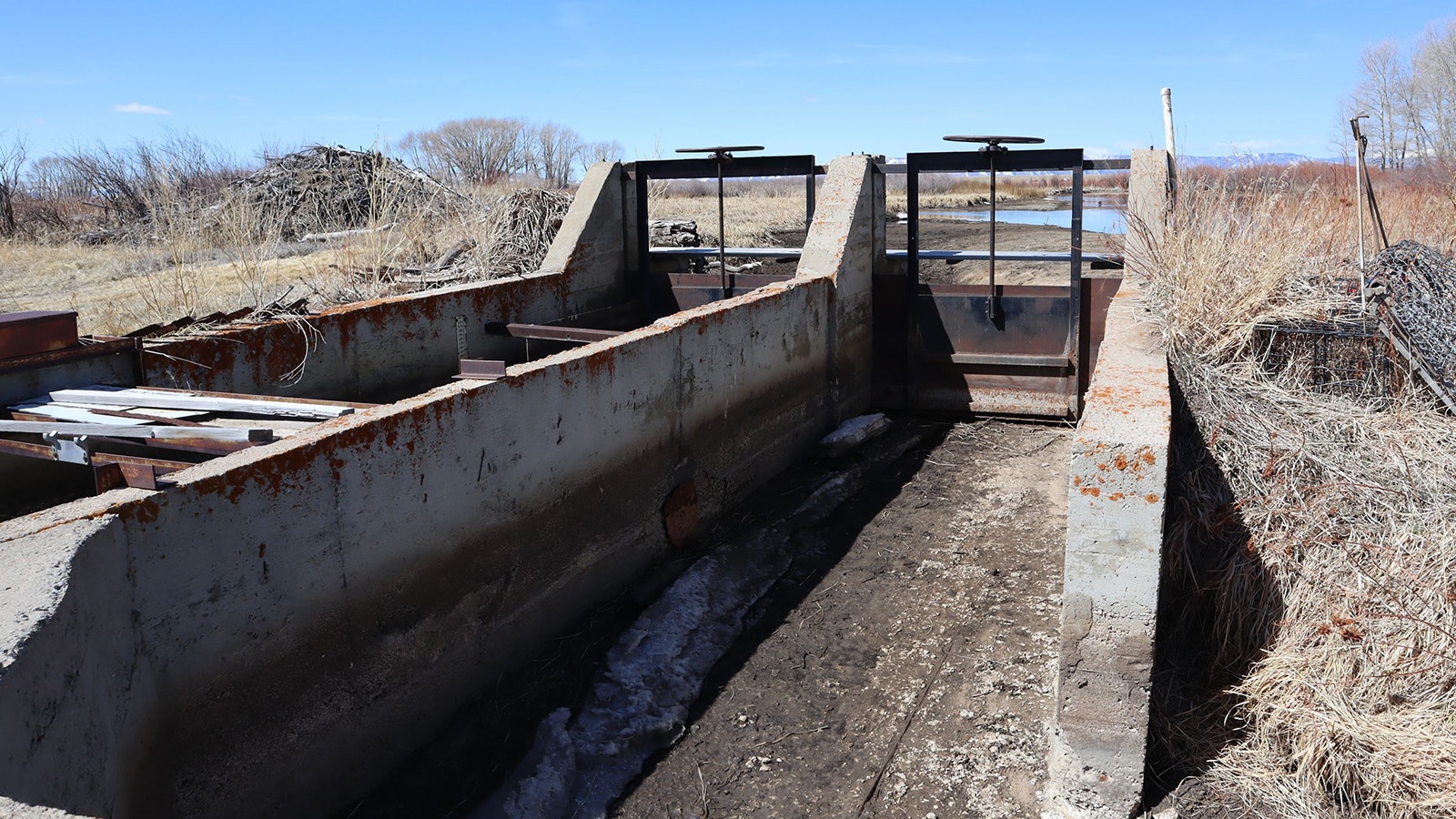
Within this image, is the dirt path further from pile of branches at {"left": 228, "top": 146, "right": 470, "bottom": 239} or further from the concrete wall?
pile of branches at {"left": 228, "top": 146, "right": 470, "bottom": 239}

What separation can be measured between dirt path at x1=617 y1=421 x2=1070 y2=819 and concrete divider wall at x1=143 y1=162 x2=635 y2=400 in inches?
113

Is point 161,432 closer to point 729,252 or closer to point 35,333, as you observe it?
point 35,333

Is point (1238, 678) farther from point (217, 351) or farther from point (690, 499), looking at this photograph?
point (217, 351)

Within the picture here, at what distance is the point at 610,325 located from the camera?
9648 mm

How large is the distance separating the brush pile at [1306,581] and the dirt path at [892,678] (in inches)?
29.1

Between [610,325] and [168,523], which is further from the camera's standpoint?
[610,325]

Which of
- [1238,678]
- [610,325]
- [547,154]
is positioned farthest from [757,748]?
[547,154]

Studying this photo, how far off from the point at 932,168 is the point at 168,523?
7480 millimetres

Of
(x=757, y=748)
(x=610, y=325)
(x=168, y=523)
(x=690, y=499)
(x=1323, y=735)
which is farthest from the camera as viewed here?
(x=610, y=325)

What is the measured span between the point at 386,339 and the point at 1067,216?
32.4m

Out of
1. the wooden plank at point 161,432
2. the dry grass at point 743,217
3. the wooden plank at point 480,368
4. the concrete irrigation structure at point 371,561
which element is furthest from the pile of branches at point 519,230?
the wooden plank at point 161,432

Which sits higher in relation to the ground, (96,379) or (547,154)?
(547,154)

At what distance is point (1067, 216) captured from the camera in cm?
3541

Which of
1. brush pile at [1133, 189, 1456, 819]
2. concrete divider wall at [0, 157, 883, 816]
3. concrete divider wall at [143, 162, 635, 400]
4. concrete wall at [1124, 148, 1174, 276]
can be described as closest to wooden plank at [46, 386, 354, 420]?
concrete divider wall at [0, 157, 883, 816]
